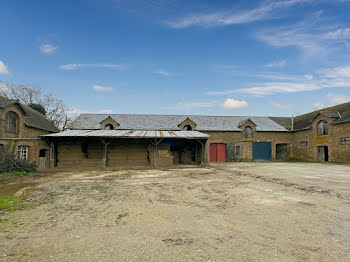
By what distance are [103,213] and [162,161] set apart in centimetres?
1161

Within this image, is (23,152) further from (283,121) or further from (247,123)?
(283,121)

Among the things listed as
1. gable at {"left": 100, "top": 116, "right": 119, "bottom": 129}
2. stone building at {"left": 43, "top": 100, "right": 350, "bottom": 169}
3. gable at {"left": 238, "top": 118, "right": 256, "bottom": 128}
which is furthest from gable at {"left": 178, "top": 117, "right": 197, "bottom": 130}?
gable at {"left": 100, "top": 116, "right": 119, "bottom": 129}

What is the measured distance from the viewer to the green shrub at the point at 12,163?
44.4 ft

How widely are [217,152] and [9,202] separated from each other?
2087 cm

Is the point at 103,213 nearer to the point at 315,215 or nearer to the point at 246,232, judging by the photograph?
the point at 246,232

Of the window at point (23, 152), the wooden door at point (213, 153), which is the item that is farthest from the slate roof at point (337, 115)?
the window at point (23, 152)

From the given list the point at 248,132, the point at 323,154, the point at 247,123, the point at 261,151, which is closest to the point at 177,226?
the point at 247,123

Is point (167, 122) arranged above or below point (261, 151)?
above

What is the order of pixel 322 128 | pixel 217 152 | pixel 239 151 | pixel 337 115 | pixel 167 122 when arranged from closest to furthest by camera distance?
pixel 337 115 < pixel 322 128 < pixel 217 152 < pixel 239 151 < pixel 167 122

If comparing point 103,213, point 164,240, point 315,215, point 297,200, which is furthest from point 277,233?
point 103,213

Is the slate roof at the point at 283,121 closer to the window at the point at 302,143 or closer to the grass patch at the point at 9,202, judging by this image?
the window at the point at 302,143

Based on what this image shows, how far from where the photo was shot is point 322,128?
22344 mm

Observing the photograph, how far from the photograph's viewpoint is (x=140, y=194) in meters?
7.95

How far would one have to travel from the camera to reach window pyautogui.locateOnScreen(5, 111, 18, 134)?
46.2 ft
